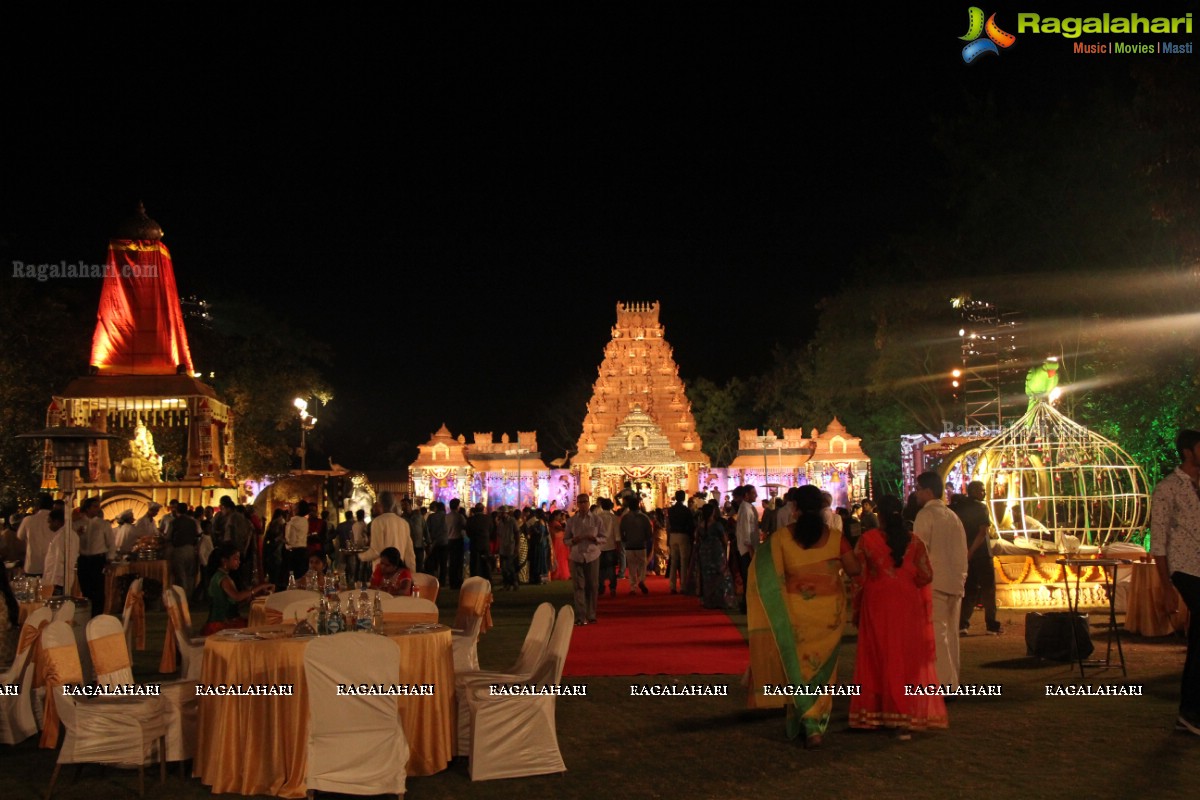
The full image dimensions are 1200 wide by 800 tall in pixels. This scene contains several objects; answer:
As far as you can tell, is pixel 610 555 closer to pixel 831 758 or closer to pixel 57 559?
pixel 57 559

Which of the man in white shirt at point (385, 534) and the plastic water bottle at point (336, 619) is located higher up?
the man in white shirt at point (385, 534)

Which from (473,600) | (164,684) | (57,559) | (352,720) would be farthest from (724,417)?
(352,720)

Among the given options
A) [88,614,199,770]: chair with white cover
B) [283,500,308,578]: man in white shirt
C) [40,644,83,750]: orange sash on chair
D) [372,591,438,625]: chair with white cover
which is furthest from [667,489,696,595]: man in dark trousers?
[40,644,83,750]: orange sash on chair

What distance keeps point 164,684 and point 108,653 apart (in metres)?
0.53

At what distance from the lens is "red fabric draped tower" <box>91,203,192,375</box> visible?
78.0 feet

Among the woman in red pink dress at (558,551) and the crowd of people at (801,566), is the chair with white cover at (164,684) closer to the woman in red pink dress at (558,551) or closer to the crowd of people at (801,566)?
the crowd of people at (801,566)

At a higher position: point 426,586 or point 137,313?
point 137,313

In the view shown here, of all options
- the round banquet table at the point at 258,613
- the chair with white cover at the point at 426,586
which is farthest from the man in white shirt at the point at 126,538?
the round banquet table at the point at 258,613

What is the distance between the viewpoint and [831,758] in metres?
5.87

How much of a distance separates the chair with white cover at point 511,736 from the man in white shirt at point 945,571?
9.09 feet

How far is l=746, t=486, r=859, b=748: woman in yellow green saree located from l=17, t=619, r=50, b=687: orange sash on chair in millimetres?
4122

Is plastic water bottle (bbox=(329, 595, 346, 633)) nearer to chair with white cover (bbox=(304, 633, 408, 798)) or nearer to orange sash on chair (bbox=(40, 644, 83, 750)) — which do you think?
chair with white cover (bbox=(304, 633, 408, 798))

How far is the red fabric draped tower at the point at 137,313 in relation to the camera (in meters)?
23.8

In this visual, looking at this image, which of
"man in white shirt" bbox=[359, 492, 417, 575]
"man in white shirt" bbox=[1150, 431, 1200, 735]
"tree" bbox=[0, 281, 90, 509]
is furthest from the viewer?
"tree" bbox=[0, 281, 90, 509]
